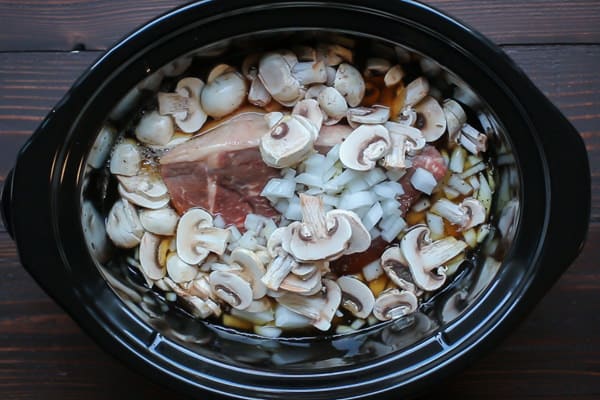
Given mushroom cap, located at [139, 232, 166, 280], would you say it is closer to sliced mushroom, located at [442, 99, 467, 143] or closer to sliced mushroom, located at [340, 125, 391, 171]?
sliced mushroom, located at [340, 125, 391, 171]

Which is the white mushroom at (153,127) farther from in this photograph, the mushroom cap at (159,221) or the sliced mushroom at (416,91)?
the sliced mushroom at (416,91)

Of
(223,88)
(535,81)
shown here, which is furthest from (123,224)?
(535,81)

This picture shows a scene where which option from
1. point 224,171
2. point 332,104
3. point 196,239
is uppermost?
point 332,104

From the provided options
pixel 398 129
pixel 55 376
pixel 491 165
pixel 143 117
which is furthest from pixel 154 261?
pixel 491 165

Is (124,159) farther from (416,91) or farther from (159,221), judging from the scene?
(416,91)

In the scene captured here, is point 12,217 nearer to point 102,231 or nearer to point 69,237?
point 69,237

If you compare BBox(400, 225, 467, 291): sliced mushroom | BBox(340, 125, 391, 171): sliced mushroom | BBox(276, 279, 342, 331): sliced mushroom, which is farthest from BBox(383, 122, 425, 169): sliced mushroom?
BBox(276, 279, 342, 331): sliced mushroom
